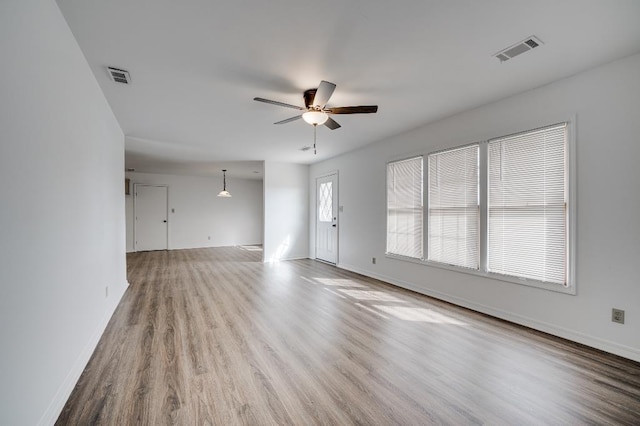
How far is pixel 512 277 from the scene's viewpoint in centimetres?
311

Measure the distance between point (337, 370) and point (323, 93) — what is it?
2318mm

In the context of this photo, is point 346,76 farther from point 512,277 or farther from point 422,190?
point 512,277

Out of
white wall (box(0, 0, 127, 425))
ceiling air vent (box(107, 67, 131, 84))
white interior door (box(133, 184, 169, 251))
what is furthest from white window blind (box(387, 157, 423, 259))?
white interior door (box(133, 184, 169, 251))

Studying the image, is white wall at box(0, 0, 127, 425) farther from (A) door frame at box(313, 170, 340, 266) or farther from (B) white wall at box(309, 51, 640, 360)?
(A) door frame at box(313, 170, 340, 266)

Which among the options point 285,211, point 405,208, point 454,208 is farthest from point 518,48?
point 285,211

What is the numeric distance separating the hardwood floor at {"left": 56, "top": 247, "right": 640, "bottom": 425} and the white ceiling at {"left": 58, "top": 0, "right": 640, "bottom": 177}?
8.17ft

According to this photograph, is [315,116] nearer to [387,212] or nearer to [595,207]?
[387,212]

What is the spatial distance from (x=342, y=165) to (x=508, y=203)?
3.51m

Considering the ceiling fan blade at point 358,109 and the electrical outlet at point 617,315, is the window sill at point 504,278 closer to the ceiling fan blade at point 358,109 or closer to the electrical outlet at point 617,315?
the electrical outlet at point 617,315

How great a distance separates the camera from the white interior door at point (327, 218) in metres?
6.39

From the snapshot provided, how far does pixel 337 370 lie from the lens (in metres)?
2.15

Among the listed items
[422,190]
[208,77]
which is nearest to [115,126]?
[208,77]

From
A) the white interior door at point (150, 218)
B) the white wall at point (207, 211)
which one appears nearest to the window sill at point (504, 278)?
the white wall at point (207, 211)

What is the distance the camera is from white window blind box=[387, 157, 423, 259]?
4289 mm
